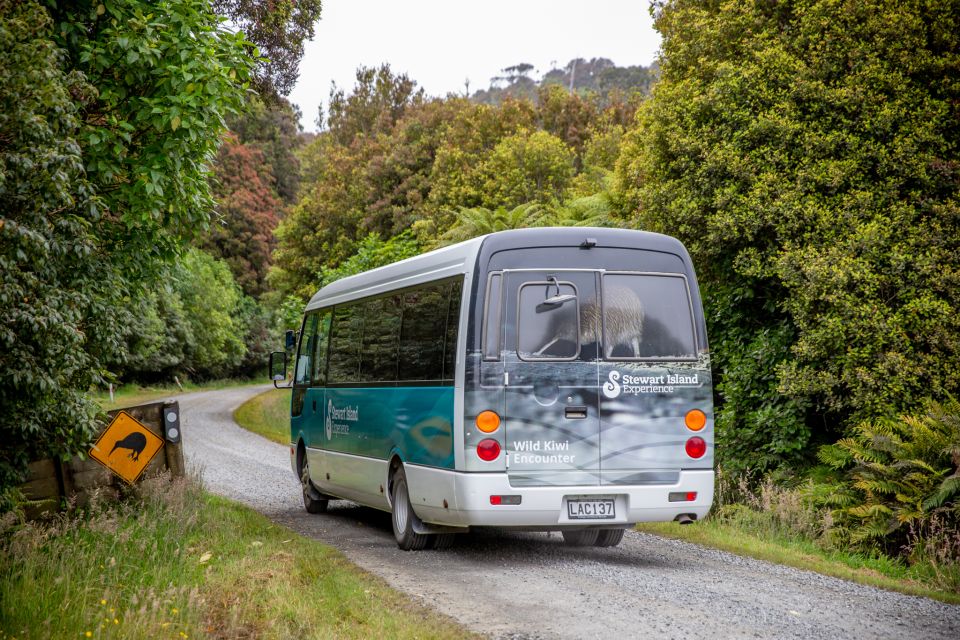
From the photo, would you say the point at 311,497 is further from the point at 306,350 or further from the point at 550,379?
the point at 550,379

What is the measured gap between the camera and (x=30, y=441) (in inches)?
333

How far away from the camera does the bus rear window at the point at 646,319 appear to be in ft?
30.7

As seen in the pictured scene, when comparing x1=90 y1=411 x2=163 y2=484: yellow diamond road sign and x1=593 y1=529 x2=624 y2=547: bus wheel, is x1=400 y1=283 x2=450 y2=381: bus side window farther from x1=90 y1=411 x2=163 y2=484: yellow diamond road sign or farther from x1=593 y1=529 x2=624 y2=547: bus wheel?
x1=90 y1=411 x2=163 y2=484: yellow diamond road sign

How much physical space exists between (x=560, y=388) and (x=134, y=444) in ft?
18.1

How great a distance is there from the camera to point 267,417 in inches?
1393

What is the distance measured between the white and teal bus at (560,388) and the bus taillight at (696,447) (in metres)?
0.01

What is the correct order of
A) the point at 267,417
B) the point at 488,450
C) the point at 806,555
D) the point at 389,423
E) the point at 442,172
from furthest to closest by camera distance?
1. the point at 442,172
2. the point at 267,417
3. the point at 389,423
4. the point at 806,555
5. the point at 488,450

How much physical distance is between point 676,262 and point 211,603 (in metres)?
5.37

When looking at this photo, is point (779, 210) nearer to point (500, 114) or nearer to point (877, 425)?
point (877, 425)

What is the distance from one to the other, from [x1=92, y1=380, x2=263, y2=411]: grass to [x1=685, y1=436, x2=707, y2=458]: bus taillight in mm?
36516

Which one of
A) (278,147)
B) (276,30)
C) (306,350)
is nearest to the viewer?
(306,350)

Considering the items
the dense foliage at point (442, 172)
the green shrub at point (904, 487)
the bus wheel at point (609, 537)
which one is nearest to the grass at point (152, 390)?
the dense foliage at point (442, 172)

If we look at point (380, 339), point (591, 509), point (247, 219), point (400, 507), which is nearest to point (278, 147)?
point (247, 219)

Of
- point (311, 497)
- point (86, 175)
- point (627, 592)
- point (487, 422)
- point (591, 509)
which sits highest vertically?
point (86, 175)
